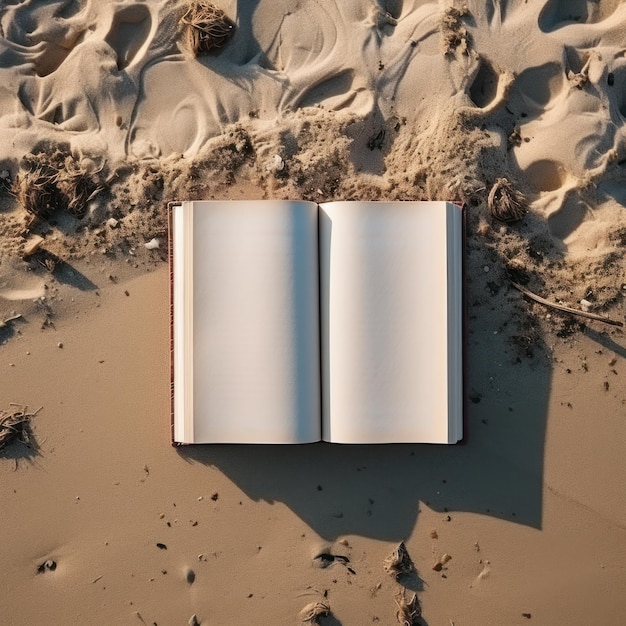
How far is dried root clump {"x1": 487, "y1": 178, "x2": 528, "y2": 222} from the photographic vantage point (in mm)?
3982

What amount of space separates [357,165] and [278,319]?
1307 millimetres

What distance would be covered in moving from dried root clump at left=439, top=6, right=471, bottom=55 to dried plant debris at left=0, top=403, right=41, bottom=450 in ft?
13.0

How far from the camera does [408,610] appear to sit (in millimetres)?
3992

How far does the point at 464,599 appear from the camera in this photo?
405cm

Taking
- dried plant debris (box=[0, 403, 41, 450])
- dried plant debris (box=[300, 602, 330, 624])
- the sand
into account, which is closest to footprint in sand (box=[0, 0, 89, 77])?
the sand

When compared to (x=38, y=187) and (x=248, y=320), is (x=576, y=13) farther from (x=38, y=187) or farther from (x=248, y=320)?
(x=38, y=187)

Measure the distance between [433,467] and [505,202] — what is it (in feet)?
6.45

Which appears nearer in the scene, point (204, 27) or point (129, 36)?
point (204, 27)

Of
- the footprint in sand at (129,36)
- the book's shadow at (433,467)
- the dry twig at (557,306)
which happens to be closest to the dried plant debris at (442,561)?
the book's shadow at (433,467)

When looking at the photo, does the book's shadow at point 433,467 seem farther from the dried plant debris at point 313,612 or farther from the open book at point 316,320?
the dried plant debris at point 313,612

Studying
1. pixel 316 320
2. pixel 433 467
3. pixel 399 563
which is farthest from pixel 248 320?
pixel 399 563

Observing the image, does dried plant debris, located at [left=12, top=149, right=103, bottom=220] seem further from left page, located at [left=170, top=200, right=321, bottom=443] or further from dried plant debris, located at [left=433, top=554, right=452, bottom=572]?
dried plant debris, located at [left=433, top=554, right=452, bottom=572]

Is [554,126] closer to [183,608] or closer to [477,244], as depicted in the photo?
[477,244]

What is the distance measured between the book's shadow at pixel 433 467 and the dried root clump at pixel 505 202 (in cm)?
68
